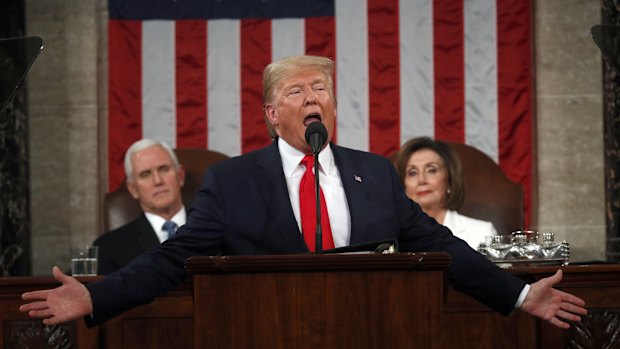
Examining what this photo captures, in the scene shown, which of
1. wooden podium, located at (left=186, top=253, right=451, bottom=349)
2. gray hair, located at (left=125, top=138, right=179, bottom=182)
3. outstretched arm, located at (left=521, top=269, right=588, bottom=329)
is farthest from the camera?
gray hair, located at (left=125, top=138, right=179, bottom=182)

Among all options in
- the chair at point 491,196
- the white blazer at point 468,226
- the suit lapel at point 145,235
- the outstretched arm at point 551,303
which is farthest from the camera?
the chair at point 491,196

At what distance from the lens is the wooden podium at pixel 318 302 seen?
279cm

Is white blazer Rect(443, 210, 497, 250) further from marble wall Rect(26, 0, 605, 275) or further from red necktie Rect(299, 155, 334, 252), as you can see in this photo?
red necktie Rect(299, 155, 334, 252)

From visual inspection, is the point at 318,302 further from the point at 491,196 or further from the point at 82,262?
the point at 491,196

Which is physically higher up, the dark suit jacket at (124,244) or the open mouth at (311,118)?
the open mouth at (311,118)

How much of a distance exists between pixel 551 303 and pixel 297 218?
87cm

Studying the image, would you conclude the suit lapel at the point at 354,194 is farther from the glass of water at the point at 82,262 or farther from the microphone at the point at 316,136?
the glass of water at the point at 82,262

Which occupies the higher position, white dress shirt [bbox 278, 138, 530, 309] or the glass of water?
white dress shirt [bbox 278, 138, 530, 309]

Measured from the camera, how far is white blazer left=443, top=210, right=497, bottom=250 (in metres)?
5.82

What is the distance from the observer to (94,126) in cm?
714

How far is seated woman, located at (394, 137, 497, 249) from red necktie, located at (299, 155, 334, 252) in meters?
2.32

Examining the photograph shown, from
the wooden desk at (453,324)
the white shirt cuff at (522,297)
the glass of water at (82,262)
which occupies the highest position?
the glass of water at (82,262)

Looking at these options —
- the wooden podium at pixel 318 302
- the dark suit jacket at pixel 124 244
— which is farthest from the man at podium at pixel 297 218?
the dark suit jacket at pixel 124 244

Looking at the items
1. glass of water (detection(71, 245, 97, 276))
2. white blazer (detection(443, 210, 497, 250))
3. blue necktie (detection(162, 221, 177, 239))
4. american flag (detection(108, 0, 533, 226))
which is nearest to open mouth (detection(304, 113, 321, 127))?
glass of water (detection(71, 245, 97, 276))
